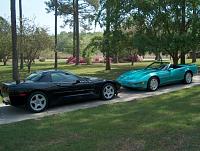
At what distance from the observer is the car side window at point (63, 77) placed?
10.8m

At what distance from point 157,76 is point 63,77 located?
14.3 ft

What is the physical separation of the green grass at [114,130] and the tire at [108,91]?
4.36 feet

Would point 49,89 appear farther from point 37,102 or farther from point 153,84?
point 153,84

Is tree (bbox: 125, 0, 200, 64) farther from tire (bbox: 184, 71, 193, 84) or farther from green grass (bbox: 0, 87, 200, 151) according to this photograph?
green grass (bbox: 0, 87, 200, 151)

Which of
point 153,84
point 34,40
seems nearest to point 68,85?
point 153,84

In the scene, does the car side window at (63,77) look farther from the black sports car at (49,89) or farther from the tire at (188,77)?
the tire at (188,77)

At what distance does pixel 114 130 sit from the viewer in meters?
7.28

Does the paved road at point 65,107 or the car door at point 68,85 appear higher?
the car door at point 68,85

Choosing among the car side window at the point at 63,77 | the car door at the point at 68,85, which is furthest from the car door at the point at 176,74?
the car side window at the point at 63,77

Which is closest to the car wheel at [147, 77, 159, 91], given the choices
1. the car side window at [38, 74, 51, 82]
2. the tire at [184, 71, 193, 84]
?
the tire at [184, 71, 193, 84]

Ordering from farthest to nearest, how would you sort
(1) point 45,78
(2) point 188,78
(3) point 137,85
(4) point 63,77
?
(2) point 188,78 < (3) point 137,85 < (4) point 63,77 < (1) point 45,78

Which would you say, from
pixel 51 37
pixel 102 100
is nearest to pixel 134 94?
pixel 102 100

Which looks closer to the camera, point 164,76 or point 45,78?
point 45,78

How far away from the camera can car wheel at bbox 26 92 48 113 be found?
1003 cm
